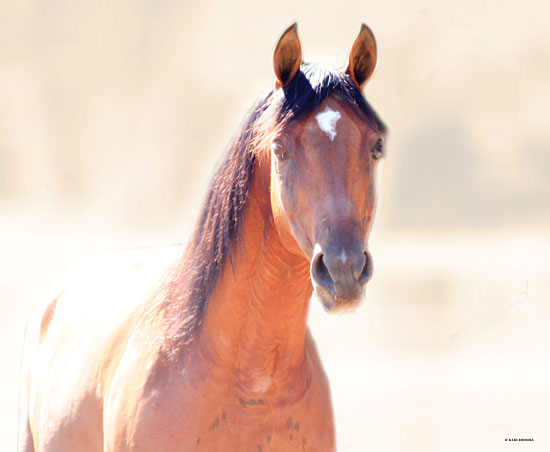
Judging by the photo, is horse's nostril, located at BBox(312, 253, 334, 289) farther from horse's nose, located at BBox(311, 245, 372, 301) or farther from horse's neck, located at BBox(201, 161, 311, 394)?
horse's neck, located at BBox(201, 161, 311, 394)

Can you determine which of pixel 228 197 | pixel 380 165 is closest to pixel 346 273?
pixel 228 197

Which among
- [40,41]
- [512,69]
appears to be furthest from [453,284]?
[40,41]

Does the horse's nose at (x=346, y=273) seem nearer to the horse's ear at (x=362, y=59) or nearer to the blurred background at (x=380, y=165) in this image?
the horse's ear at (x=362, y=59)

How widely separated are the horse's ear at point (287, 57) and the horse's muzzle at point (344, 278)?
0.69 metres

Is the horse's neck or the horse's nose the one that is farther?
the horse's neck

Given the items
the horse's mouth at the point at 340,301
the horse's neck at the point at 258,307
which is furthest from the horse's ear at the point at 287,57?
the horse's mouth at the point at 340,301

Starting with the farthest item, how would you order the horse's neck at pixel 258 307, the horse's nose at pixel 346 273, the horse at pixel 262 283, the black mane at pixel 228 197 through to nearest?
the horse's neck at pixel 258 307
the black mane at pixel 228 197
the horse at pixel 262 283
the horse's nose at pixel 346 273

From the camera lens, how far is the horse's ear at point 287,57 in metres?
2.58

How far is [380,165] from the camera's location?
12.4 m

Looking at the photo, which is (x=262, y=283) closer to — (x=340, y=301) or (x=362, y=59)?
(x=340, y=301)

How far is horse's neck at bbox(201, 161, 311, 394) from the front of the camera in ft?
8.79

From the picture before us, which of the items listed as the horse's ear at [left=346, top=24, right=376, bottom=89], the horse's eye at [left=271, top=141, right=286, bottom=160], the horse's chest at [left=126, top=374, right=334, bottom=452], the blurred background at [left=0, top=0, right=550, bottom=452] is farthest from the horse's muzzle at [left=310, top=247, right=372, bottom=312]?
the blurred background at [left=0, top=0, right=550, bottom=452]

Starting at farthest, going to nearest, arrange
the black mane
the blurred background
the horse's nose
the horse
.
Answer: the blurred background → the black mane → the horse → the horse's nose

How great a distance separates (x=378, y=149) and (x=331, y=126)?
8.6 inches
